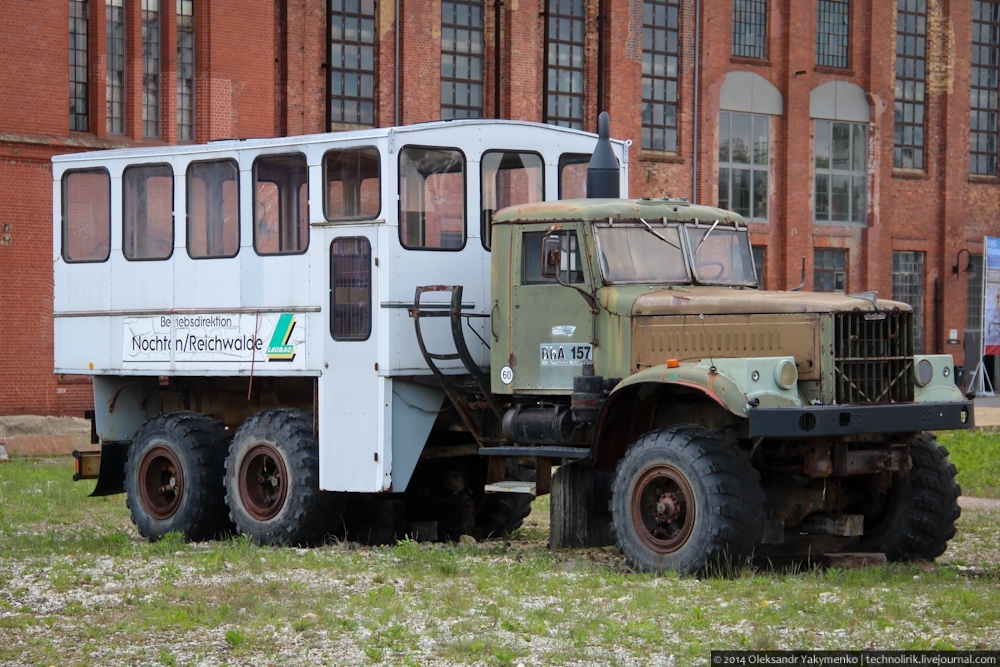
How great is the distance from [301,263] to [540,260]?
244cm

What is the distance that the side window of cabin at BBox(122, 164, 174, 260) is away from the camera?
1556 centimetres

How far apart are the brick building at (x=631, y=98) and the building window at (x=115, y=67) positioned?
5 cm

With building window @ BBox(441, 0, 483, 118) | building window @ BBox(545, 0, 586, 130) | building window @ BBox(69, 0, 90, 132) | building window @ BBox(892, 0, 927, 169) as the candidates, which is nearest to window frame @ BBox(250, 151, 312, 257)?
building window @ BBox(69, 0, 90, 132)

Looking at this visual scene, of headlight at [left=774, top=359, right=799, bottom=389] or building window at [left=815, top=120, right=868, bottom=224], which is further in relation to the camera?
building window at [left=815, top=120, right=868, bottom=224]

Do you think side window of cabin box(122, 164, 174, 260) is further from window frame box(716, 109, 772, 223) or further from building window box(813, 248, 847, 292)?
building window box(813, 248, 847, 292)

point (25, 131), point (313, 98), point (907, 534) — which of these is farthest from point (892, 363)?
point (313, 98)

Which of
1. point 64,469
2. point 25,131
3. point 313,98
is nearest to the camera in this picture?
point 64,469

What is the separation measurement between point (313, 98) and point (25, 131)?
7.46m

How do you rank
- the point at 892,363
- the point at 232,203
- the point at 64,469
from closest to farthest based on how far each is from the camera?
the point at 892,363, the point at 232,203, the point at 64,469

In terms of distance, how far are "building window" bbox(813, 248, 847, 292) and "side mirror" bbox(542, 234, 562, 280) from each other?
3320 cm

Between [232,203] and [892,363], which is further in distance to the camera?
[232,203]

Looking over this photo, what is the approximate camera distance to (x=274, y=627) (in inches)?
384

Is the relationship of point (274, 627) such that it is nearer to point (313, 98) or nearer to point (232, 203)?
point (232, 203)

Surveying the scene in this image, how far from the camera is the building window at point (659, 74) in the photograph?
42562 mm
